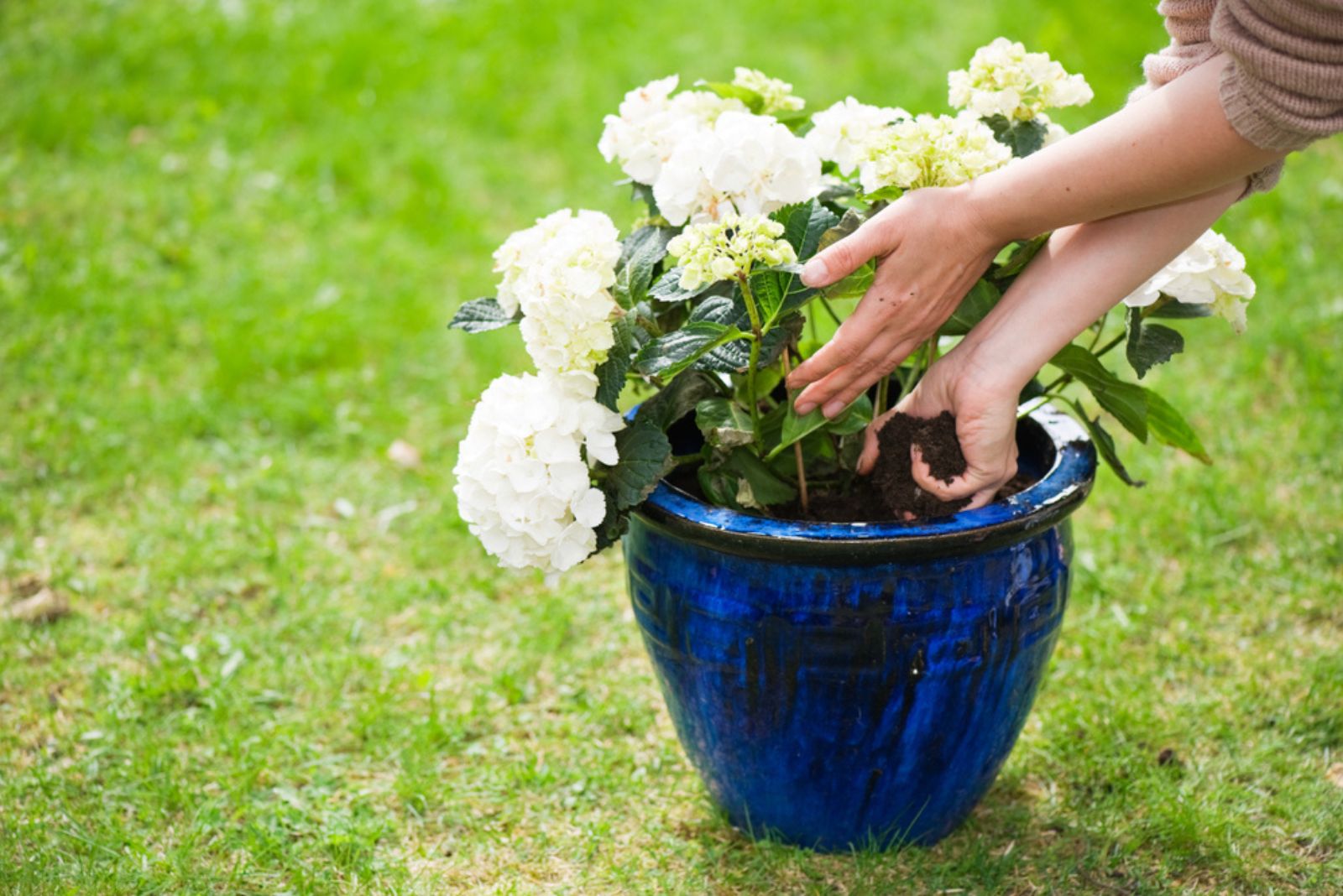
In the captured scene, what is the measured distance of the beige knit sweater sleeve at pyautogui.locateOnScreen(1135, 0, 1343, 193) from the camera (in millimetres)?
1373

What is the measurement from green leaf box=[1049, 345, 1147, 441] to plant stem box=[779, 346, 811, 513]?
1.20 feet

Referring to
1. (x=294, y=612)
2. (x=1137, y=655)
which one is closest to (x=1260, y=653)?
(x=1137, y=655)

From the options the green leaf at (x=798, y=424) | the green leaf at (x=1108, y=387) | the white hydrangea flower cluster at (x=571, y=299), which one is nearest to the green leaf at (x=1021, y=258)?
the green leaf at (x=1108, y=387)

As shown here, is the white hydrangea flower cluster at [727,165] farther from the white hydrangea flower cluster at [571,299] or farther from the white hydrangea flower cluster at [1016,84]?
the white hydrangea flower cluster at [1016,84]

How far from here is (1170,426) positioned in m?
1.94

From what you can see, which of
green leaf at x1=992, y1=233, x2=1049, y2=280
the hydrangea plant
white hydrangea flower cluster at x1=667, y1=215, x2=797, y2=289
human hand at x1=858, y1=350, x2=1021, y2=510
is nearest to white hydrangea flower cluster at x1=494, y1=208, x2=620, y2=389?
the hydrangea plant

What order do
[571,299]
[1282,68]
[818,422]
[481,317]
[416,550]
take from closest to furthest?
[1282,68] → [571,299] → [818,422] → [481,317] → [416,550]

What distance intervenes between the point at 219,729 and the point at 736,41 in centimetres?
365

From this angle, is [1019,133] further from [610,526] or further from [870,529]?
[610,526]

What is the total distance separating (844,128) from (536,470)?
69 centimetres

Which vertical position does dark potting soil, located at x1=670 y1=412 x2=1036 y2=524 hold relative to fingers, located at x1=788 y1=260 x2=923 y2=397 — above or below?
below

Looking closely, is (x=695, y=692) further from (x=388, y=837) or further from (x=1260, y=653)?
(x=1260, y=653)

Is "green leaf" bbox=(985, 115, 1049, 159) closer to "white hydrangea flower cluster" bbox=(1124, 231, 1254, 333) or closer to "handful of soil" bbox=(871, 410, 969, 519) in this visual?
"white hydrangea flower cluster" bbox=(1124, 231, 1254, 333)

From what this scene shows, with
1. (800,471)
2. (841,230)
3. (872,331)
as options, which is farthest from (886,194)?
(800,471)
